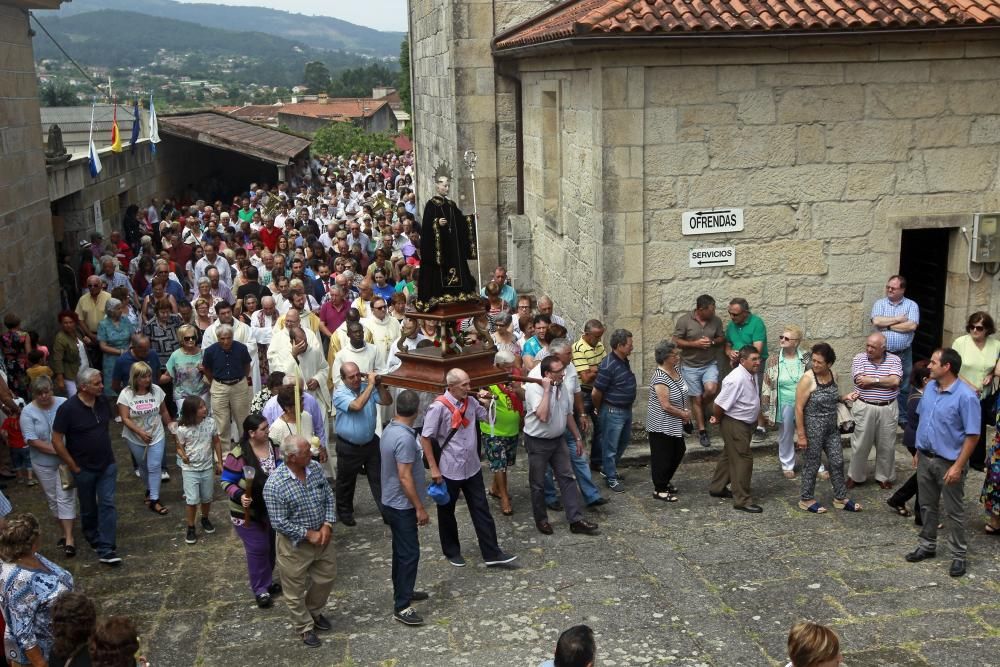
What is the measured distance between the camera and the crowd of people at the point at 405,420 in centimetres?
780

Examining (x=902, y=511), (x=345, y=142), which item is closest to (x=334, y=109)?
(x=345, y=142)

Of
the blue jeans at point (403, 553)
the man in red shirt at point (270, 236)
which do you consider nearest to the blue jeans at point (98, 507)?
the blue jeans at point (403, 553)

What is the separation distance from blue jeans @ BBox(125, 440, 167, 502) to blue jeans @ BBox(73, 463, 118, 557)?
0.75 metres

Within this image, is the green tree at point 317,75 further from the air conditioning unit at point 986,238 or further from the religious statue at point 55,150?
the air conditioning unit at point 986,238

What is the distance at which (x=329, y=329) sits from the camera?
12641 millimetres

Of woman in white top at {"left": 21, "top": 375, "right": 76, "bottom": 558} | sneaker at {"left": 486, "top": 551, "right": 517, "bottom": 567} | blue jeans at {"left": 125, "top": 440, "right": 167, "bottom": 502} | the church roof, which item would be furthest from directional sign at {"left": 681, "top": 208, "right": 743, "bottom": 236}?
woman in white top at {"left": 21, "top": 375, "right": 76, "bottom": 558}

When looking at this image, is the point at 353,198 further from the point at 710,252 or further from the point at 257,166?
the point at 710,252

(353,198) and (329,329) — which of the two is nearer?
(329,329)

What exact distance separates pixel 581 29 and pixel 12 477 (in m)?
7.60

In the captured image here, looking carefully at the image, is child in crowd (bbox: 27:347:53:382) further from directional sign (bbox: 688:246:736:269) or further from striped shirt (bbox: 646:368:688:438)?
directional sign (bbox: 688:246:736:269)

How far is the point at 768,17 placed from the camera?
10609mm

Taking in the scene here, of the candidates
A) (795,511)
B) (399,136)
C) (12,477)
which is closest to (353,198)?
(12,477)

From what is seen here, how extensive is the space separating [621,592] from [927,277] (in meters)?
6.55

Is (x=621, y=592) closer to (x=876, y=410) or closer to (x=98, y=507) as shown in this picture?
(x=876, y=410)
